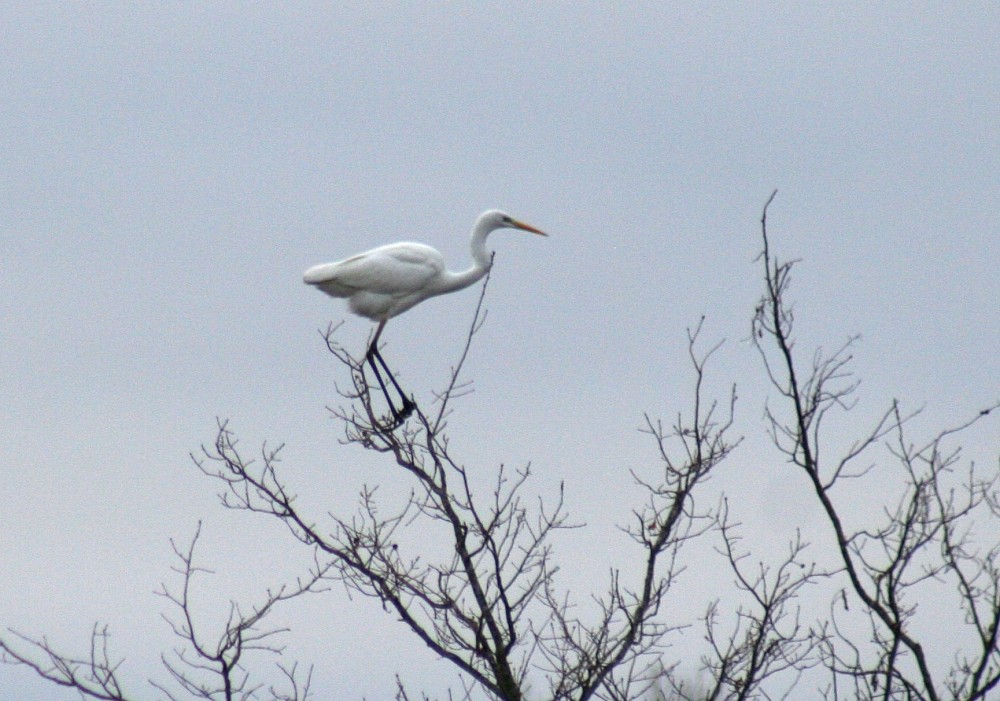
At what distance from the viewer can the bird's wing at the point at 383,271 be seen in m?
14.1

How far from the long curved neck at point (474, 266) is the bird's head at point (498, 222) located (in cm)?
1

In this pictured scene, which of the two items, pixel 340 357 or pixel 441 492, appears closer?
pixel 441 492

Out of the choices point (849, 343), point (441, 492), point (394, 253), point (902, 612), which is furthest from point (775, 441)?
point (394, 253)

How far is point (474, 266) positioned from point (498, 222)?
0.52 metres

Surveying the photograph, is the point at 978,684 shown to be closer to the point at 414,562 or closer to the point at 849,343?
the point at 849,343

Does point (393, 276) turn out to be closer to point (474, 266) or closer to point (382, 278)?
point (382, 278)

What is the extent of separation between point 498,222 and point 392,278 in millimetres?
1369

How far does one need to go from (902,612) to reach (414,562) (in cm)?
318

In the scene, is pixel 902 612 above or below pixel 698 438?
below

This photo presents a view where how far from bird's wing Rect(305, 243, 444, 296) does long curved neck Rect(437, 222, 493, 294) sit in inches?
9.0

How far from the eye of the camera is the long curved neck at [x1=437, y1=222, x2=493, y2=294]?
1473cm

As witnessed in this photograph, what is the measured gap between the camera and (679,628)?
371 inches

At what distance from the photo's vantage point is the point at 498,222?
14828 mm

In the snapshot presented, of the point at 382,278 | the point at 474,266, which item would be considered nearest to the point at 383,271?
the point at 382,278
